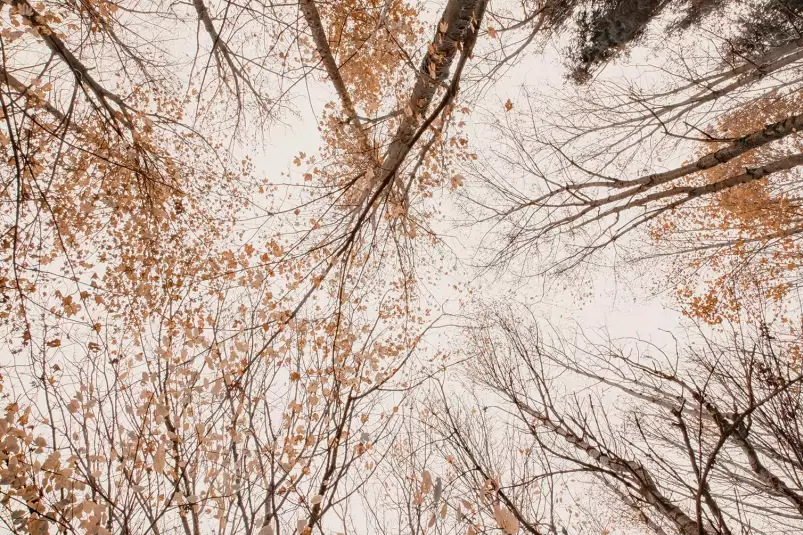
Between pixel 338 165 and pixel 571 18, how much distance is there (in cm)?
532

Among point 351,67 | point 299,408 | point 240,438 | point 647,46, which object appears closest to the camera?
point 240,438

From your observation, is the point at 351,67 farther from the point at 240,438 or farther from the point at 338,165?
the point at 240,438

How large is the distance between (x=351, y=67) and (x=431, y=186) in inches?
98.7

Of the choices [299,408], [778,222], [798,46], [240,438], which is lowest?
[240,438]

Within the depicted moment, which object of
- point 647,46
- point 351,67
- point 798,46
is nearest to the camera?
point 798,46

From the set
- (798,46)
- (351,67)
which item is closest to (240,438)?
(351,67)

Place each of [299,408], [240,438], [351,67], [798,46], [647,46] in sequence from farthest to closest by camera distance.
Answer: [647,46]
[351,67]
[798,46]
[299,408]
[240,438]

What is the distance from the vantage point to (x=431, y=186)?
516 cm

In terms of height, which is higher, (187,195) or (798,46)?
(798,46)

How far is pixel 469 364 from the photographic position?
6.12 m

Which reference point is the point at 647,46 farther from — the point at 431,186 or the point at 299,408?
the point at 299,408

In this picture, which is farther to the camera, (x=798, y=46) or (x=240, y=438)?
(x=798, y=46)

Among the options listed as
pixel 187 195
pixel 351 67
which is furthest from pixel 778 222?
pixel 187 195

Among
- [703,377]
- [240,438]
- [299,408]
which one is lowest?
[240,438]
